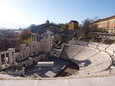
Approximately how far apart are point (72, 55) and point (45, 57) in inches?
292

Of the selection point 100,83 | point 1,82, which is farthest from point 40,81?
point 100,83

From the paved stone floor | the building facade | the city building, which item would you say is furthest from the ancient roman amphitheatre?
the city building

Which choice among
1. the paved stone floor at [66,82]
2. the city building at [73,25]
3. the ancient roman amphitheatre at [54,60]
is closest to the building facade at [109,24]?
the city building at [73,25]

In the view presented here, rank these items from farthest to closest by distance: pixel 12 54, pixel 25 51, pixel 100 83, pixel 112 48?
1. pixel 25 51
2. pixel 112 48
3. pixel 12 54
4. pixel 100 83

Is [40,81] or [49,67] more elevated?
[40,81]

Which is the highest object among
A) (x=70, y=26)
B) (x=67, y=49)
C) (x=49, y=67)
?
(x=70, y=26)

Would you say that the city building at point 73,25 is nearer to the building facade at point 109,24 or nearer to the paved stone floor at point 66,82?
the building facade at point 109,24

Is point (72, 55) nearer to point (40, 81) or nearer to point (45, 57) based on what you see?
point (45, 57)

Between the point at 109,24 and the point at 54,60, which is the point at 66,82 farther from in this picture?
the point at 109,24

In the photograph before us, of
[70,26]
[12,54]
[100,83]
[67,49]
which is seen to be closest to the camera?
[100,83]

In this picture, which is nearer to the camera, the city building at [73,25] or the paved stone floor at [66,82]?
the paved stone floor at [66,82]

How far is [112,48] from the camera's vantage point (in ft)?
99.9

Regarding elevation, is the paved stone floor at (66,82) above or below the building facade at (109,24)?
below

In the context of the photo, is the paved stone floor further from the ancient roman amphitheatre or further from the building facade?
the building facade
